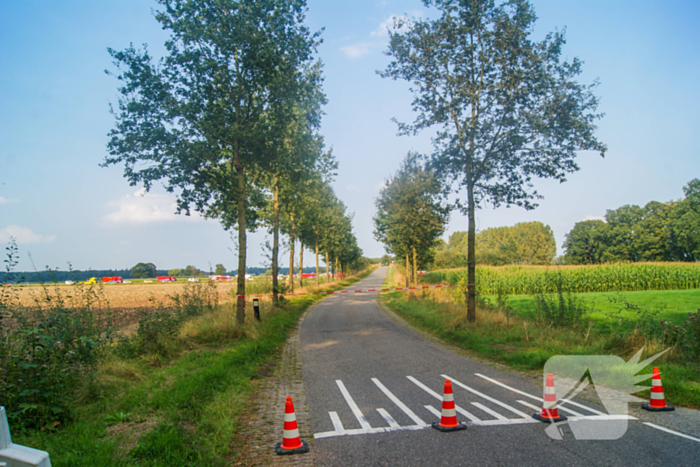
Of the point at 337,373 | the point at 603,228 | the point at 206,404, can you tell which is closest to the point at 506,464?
the point at 206,404

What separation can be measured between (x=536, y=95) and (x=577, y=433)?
12.1 metres

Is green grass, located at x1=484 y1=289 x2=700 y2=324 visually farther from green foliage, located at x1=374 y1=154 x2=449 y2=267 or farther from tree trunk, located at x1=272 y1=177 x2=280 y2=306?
tree trunk, located at x1=272 y1=177 x2=280 y2=306

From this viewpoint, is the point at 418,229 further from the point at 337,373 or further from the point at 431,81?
the point at 337,373

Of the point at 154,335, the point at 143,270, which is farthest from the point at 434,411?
the point at 143,270

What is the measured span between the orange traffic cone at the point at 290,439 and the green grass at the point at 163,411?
1.91 feet

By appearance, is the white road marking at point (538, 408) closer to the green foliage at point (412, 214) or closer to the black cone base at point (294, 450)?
the black cone base at point (294, 450)

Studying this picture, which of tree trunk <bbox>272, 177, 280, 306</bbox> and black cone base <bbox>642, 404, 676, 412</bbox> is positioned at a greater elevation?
tree trunk <bbox>272, 177, 280, 306</bbox>

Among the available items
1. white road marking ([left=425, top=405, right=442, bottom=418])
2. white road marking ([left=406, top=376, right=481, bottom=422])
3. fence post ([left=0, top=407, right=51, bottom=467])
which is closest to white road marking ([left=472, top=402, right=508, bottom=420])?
white road marking ([left=406, top=376, right=481, bottom=422])

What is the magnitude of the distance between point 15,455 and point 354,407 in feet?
15.9

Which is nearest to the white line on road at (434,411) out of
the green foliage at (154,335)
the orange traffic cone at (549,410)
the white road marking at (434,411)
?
the white road marking at (434,411)

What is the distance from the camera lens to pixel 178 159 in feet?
41.3

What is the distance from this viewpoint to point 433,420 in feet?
18.9

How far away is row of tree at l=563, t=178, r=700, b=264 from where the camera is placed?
62562 millimetres

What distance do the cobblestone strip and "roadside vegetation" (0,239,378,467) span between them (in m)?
0.24
